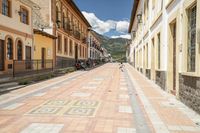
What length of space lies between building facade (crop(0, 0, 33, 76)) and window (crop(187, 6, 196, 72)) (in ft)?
33.5

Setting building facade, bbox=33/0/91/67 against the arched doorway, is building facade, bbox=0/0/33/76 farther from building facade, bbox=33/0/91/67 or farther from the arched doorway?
building facade, bbox=33/0/91/67

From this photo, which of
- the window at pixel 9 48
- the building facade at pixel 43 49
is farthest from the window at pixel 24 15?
the window at pixel 9 48

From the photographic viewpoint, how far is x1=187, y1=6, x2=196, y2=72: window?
24.6ft

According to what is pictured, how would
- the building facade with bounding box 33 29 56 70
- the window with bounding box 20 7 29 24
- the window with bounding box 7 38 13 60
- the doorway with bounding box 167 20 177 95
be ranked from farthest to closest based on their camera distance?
the building facade with bounding box 33 29 56 70 → the window with bounding box 20 7 29 24 → the window with bounding box 7 38 13 60 → the doorway with bounding box 167 20 177 95

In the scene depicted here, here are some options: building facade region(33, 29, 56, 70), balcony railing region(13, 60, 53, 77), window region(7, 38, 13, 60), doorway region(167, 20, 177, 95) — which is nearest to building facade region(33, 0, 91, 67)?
building facade region(33, 29, 56, 70)

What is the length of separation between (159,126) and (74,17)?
34016 millimetres

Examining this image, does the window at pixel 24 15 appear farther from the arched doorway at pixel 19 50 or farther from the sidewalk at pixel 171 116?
the sidewalk at pixel 171 116

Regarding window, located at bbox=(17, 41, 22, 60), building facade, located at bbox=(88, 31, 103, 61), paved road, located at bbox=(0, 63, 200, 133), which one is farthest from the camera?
building facade, located at bbox=(88, 31, 103, 61)

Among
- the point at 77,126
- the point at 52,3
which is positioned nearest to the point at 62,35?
the point at 52,3

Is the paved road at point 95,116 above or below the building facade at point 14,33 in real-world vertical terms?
below

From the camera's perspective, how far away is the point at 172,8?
392 inches

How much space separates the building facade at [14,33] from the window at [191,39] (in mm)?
10196

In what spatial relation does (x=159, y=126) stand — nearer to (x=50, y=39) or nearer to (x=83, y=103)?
(x=83, y=103)

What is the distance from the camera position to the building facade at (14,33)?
15.1 meters
